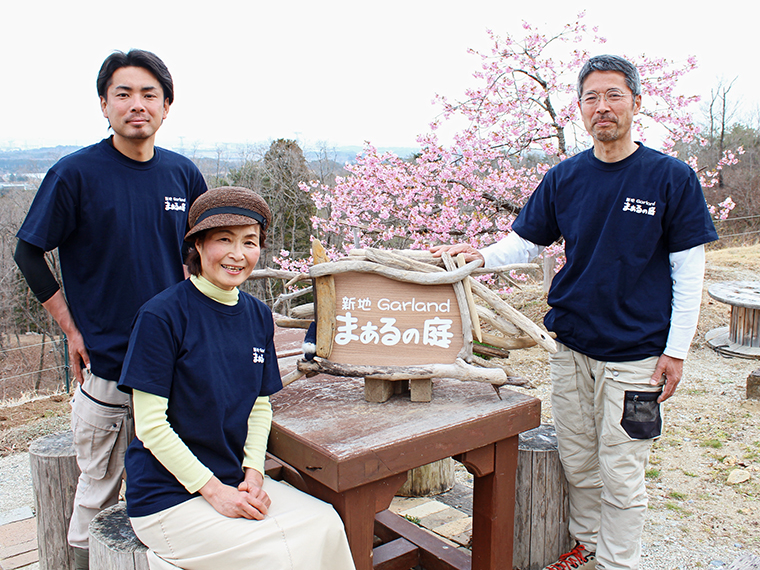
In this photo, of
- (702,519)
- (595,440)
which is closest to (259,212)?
(595,440)

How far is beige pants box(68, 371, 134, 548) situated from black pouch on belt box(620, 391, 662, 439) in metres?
1.75

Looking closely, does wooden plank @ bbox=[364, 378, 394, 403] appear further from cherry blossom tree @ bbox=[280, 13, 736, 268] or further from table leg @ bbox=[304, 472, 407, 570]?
cherry blossom tree @ bbox=[280, 13, 736, 268]

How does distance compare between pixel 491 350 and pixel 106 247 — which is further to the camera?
pixel 491 350

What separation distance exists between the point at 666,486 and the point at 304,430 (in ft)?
8.28

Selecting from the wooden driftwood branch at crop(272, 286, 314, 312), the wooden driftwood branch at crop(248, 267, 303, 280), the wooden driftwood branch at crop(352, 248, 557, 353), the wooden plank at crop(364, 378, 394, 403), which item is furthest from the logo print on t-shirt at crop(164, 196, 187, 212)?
the wooden plank at crop(364, 378, 394, 403)

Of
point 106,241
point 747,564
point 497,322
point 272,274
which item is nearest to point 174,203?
point 106,241

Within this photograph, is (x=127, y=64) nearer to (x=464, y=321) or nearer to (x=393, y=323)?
(x=393, y=323)

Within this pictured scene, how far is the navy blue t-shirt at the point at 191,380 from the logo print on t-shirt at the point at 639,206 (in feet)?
4.37

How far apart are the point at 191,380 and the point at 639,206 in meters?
1.54

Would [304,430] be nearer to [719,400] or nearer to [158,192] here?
[158,192]

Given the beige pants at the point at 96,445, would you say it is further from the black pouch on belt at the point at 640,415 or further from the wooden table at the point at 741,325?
the wooden table at the point at 741,325

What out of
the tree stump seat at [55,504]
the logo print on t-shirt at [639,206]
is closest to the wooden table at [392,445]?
the logo print on t-shirt at [639,206]

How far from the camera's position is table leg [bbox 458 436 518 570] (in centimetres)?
190

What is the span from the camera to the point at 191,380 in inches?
59.3
